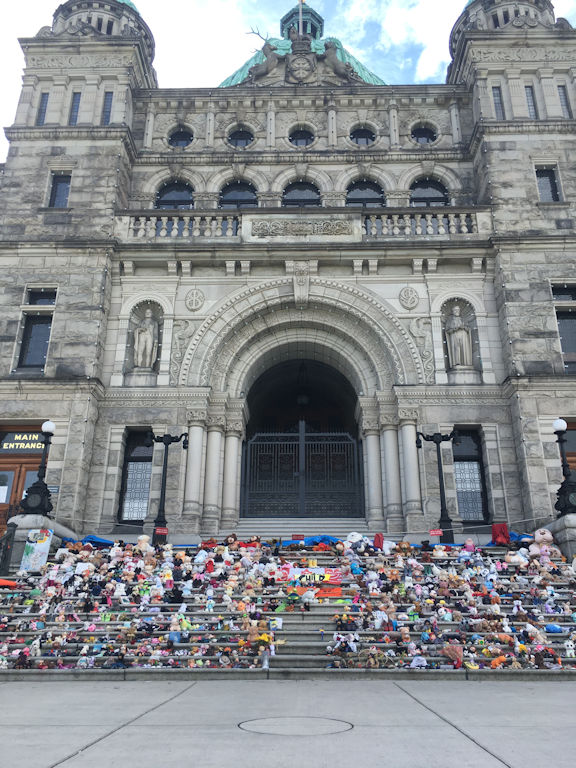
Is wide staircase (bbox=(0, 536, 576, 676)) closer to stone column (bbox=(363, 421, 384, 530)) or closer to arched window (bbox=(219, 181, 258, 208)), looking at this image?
stone column (bbox=(363, 421, 384, 530))

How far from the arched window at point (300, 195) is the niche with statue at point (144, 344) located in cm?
724

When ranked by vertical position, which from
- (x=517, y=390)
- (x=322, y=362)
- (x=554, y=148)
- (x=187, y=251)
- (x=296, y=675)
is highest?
(x=554, y=148)

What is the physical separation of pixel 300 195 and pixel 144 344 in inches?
360

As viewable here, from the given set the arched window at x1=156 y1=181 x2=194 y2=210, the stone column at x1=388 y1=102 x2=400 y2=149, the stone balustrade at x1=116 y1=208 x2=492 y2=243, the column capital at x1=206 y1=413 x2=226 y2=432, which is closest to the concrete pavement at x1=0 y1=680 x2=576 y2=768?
the column capital at x1=206 y1=413 x2=226 y2=432

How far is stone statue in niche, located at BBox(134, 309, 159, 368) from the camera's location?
19938mm

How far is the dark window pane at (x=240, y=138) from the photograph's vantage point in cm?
2486

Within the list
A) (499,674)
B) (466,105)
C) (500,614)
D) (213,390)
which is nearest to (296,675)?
(499,674)

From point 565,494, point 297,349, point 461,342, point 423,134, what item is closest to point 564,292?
point 461,342

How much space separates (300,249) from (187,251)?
155 inches

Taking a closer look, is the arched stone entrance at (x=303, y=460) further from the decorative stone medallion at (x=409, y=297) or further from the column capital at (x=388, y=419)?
the decorative stone medallion at (x=409, y=297)

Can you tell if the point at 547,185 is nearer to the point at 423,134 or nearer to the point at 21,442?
the point at 423,134

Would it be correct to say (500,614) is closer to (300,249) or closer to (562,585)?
(562,585)

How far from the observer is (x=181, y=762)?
3.83 meters

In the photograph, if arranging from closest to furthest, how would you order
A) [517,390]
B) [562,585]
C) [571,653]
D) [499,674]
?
1. [499,674]
2. [571,653]
3. [562,585]
4. [517,390]
